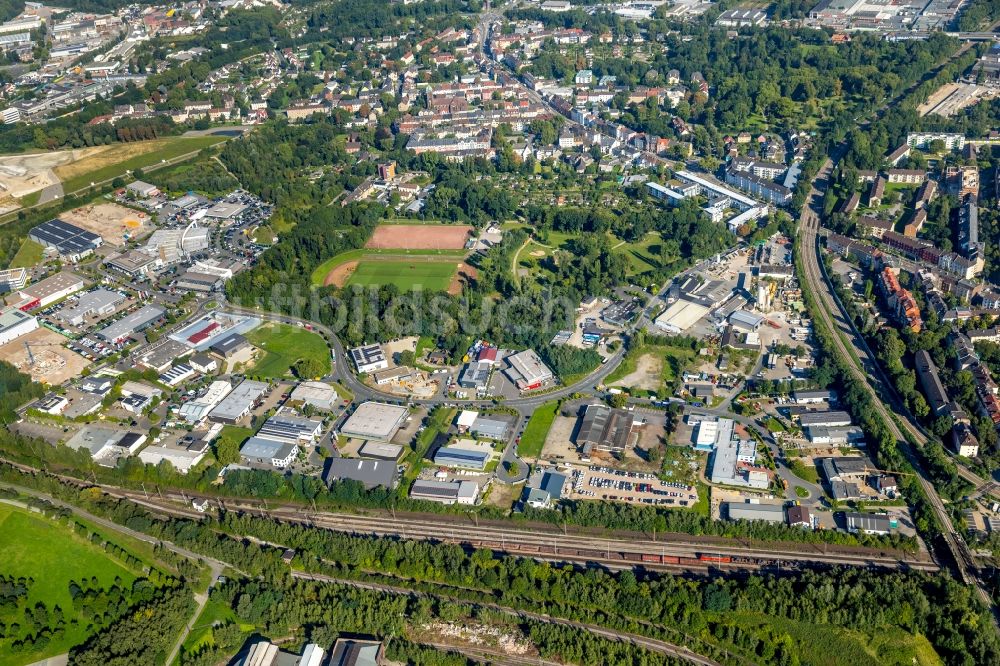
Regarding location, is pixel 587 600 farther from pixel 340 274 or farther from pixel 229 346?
pixel 340 274

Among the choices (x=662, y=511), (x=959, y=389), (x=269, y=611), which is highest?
(x=959, y=389)

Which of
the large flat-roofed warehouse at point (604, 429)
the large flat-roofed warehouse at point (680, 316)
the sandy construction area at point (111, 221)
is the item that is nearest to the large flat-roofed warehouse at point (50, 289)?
the sandy construction area at point (111, 221)

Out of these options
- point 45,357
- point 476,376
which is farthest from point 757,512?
point 45,357

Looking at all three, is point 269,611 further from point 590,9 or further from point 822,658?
point 590,9

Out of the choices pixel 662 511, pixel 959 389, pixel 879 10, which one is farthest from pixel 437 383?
pixel 879 10

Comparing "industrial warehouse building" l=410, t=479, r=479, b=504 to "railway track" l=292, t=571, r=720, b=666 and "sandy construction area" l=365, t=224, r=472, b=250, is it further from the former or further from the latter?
"sandy construction area" l=365, t=224, r=472, b=250

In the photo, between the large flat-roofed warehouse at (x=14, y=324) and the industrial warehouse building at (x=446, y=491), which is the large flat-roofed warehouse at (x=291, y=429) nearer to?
the industrial warehouse building at (x=446, y=491)
